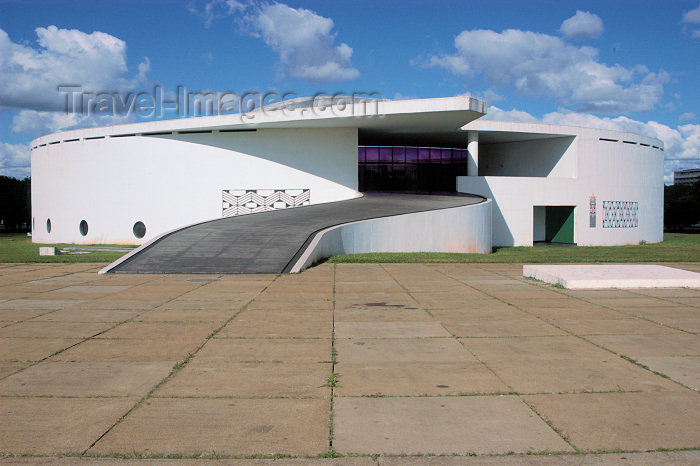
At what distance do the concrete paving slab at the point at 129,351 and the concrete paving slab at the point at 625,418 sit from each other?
3660 mm

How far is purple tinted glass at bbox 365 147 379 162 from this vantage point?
131 ft

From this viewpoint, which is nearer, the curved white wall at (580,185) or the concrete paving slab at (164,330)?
the concrete paving slab at (164,330)

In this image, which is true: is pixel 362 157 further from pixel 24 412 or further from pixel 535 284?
pixel 24 412

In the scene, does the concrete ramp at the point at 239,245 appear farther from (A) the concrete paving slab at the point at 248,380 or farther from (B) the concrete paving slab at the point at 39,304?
(A) the concrete paving slab at the point at 248,380

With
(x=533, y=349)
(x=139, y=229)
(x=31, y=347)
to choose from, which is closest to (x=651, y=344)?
(x=533, y=349)

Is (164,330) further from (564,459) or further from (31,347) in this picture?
(564,459)

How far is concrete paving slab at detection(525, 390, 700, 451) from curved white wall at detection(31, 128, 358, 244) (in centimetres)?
2730

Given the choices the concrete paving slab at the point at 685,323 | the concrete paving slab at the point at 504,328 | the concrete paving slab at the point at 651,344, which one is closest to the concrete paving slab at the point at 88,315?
the concrete paving slab at the point at 504,328

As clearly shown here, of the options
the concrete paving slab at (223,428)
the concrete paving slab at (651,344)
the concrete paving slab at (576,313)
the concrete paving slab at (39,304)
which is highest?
the concrete paving slab at (39,304)

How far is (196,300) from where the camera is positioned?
9297 millimetres

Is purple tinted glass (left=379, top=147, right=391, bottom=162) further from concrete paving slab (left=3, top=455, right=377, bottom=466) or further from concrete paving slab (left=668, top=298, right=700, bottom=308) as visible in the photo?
concrete paving slab (left=3, top=455, right=377, bottom=466)

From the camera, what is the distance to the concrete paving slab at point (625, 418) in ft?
12.0

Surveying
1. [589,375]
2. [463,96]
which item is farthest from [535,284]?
[463,96]

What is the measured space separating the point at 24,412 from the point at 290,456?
2.17 m
